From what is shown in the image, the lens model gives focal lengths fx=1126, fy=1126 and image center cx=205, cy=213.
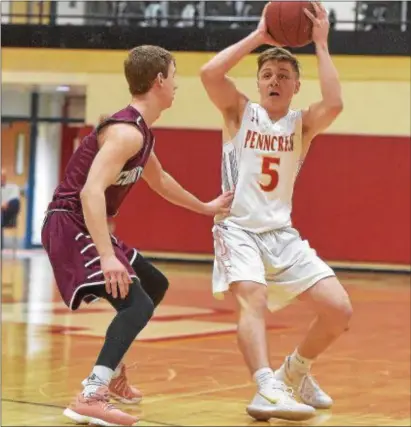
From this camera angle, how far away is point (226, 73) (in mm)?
5000

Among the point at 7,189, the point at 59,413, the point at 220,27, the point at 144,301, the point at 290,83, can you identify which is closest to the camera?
the point at 144,301

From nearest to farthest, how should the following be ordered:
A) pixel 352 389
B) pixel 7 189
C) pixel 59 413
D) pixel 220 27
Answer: pixel 59 413 → pixel 352 389 → pixel 220 27 → pixel 7 189

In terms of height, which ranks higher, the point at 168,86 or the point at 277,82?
the point at 277,82

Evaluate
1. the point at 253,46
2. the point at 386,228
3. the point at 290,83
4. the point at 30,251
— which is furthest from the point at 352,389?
the point at 30,251

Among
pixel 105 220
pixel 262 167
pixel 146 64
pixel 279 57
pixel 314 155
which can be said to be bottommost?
pixel 105 220

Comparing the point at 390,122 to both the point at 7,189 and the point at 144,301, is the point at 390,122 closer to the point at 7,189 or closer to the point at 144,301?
the point at 7,189

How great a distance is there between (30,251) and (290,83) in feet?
53.4

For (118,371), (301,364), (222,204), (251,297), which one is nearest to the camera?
(222,204)

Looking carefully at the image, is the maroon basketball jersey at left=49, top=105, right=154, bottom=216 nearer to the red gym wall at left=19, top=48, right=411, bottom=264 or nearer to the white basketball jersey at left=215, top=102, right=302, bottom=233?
the white basketball jersey at left=215, top=102, right=302, bottom=233

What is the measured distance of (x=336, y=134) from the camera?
17.4 metres

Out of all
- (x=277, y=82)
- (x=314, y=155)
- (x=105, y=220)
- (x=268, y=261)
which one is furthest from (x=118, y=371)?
(x=314, y=155)

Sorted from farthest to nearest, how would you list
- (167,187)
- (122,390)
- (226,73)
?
(122,390) < (226,73) < (167,187)

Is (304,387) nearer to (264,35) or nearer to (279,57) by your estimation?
(279,57)

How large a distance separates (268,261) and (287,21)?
1.30 meters
